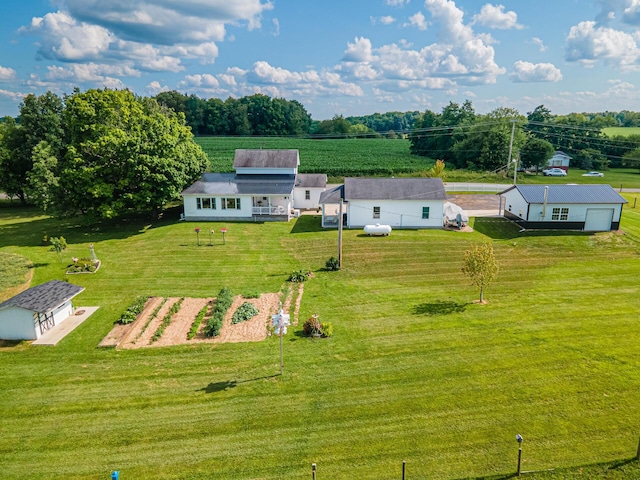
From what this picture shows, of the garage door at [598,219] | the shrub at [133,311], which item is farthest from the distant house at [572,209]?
the shrub at [133,311]

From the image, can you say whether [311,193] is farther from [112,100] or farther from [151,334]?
[151,334]

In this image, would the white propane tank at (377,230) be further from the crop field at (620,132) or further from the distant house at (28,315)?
the crop field at (620,132)

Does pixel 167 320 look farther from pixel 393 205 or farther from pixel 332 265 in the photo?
pixel 393 205

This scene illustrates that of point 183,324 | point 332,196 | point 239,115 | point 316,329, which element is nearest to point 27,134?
point 332,196

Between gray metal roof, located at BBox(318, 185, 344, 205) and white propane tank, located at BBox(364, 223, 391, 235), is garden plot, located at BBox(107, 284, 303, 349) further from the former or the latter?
gray metal roof, located at BBox(318, 185, 344, 205)

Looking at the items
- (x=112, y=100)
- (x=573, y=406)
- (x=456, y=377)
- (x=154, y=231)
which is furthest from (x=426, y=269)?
(x=112, y=100)

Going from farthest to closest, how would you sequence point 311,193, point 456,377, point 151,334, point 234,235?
point 311,193 < point 234,235 < point 151,334 < point 456,377

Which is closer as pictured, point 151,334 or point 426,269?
point 151,334

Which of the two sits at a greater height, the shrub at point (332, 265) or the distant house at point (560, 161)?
the distant house at point (560, 161)
